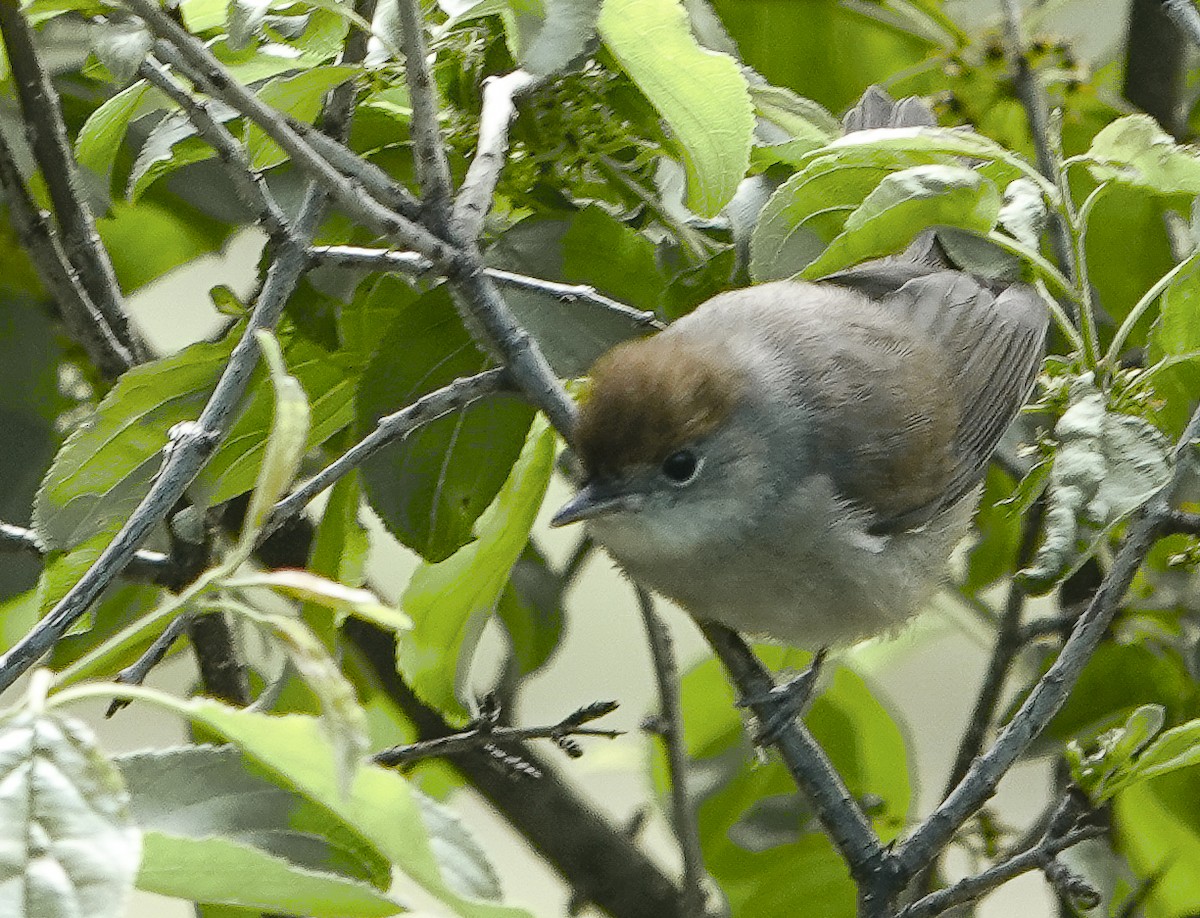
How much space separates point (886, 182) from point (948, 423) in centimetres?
54

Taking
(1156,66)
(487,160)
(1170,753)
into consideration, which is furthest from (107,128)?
(1156,66)

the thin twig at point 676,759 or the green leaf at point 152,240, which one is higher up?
the green leaf at point 152,240

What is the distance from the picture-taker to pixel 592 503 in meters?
1.20

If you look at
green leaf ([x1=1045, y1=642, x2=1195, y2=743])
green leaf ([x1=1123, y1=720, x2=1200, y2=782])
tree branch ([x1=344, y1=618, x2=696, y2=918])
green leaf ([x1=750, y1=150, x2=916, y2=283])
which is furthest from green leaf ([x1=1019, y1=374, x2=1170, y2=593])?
tree branch ([x1=344, y1=618, x2=696, y2=918])

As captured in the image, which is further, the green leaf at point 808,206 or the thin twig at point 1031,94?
the thin twig at point 1031,94

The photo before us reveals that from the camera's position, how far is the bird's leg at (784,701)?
99 centimetres

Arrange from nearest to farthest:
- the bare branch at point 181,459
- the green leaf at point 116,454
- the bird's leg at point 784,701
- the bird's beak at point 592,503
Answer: the bare branch at point 181,459, the green leaf at point 116,454, the bird's leg at point 784,701, the bird's beak at point 592,503

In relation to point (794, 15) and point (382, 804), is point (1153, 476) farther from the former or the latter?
point (794, 15)

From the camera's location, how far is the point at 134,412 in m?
0.90

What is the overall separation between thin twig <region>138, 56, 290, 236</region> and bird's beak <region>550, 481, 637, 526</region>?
1.39ft

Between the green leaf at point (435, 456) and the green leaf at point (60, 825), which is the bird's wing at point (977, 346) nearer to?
the green leaf at point (435, 456)

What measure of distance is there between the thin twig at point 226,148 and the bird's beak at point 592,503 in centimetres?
42

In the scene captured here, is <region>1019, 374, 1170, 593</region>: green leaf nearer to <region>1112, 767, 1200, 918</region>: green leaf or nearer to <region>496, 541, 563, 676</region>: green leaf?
<region>1112, 767, 1200, 918</region>: green leaf

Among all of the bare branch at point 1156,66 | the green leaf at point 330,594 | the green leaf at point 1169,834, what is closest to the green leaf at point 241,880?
the green leaf at point 330,594
